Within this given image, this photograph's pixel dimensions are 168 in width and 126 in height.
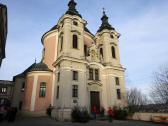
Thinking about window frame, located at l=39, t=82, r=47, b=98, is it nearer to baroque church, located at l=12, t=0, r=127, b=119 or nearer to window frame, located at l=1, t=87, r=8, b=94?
baroque church, located at l=12, t=0, r=127, b=119

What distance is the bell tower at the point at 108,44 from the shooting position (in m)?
29.3

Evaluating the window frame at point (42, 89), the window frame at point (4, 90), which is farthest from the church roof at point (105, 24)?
the window frame at point (4, 90)

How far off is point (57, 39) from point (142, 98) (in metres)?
55.3

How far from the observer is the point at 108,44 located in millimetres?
30125

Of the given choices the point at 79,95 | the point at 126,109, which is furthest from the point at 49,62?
the point at 126,109

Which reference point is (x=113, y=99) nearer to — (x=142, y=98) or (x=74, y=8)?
(x=74, y=8)

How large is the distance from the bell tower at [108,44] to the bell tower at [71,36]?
4964mm

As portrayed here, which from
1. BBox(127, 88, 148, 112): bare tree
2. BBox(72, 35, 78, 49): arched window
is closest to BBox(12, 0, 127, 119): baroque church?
BBox(72, 35, 78, 49): arched window

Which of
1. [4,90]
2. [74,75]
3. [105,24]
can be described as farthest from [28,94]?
[4,90]

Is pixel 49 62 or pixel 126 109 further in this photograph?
pixel 49 62

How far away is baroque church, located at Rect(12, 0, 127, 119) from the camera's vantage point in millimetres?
22594

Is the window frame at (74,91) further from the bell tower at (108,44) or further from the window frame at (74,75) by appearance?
the bell tower at (108,44)

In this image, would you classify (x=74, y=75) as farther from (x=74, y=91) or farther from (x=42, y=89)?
(x=42, y=89)

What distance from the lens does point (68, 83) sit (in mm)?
22203
